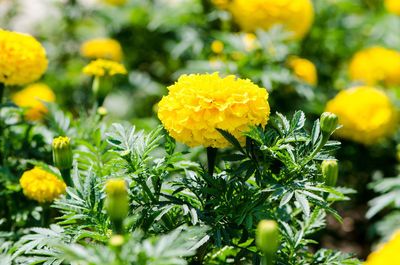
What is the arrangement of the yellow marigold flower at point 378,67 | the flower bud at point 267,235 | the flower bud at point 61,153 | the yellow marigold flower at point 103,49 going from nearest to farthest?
1. the flower bud at point 267,235
2. the flower bud at point 61,153
3. the yellow marigold flower at point 378,67
4. the yellow marigold flower at point 103,49

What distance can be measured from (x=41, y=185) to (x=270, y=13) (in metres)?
1.49

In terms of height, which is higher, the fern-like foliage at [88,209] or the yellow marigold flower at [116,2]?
the yellow marigold flower at [116,2]

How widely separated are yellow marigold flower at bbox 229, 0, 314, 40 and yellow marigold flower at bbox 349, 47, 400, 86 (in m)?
0.54

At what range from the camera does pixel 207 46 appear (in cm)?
238

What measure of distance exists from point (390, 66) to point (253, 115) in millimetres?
1862

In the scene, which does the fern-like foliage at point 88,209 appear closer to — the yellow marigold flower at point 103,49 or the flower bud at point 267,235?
the flower bud at point 267,235

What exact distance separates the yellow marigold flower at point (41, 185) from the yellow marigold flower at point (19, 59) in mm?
353

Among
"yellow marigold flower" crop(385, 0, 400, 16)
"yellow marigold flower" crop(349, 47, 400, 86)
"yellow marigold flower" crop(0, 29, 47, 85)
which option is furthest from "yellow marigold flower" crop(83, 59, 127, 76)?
"yellow marigold flower" crop(385, 0, 400, 16)

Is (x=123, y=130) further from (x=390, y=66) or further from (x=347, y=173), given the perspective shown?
(x=390, y=66)

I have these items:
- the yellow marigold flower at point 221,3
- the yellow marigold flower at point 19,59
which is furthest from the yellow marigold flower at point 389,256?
the yellow marigold flower at point 221,3

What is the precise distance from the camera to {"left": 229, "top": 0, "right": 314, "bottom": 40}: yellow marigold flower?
7.24 ft

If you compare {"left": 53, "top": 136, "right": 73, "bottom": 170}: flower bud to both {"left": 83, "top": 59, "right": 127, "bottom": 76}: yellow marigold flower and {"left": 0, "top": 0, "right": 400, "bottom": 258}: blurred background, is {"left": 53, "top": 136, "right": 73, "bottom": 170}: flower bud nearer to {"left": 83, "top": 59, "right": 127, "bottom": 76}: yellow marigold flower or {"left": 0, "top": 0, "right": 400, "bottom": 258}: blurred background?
{"left": 83, "top": 59, "right": 127, "bottom": 76}: yellow marigold flower

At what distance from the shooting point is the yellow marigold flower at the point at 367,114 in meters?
2.20

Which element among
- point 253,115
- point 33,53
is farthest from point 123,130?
point 33,53
